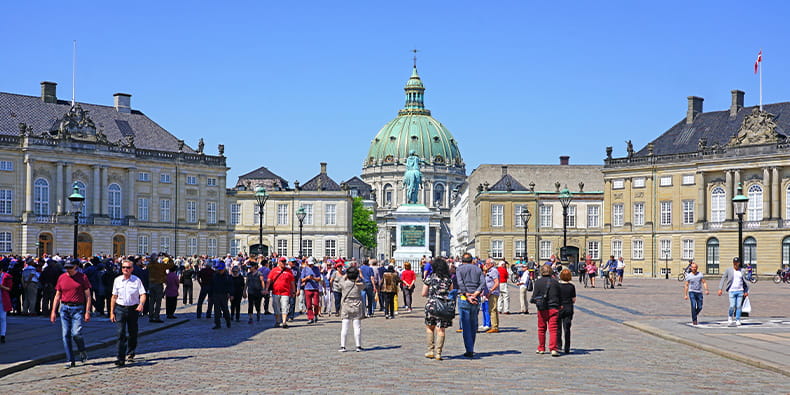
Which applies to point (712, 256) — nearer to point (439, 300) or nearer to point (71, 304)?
point (439, 300)

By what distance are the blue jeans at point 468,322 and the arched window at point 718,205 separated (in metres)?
63.8

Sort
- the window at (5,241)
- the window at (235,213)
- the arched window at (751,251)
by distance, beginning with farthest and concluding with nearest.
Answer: the window at (235,213), the window at (5,241), the arched window at (751,251)

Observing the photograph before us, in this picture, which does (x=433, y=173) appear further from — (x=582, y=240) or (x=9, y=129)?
(x=9, y=129)

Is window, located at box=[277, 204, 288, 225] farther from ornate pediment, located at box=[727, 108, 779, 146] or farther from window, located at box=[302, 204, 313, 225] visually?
ornate pediment, located at box=[727, 108, 779, 146]

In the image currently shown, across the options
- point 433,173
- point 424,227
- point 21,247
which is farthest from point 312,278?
point 433,173

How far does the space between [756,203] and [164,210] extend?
156 feet

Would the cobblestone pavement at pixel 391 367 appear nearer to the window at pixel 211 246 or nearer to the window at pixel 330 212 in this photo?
the window at pixel 211 246

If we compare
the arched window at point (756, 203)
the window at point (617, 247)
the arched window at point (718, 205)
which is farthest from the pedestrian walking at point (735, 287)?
the window at point (617, 247)

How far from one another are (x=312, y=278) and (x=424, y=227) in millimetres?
36409

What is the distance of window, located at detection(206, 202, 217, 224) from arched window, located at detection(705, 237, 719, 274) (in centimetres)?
4143

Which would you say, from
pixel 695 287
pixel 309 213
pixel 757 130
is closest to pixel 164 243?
pixel 309 213

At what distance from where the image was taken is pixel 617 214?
85375 millimetres

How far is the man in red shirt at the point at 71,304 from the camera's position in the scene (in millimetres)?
15844

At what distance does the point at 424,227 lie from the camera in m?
62.2
